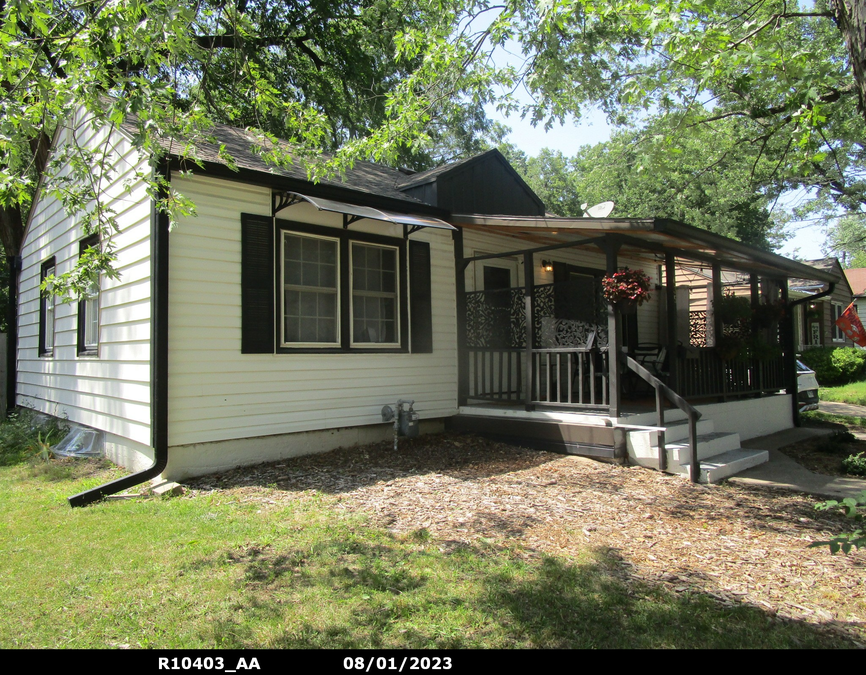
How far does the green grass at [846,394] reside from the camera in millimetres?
15609

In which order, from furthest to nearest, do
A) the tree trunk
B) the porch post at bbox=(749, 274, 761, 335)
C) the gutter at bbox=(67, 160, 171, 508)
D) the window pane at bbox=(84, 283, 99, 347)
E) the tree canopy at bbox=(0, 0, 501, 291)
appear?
1. the porch post at bbox=(749, 274, 761, 335)
2. the window pane at bbox=(84, 283, 99, 347)
3. the gutter at bbox=(67, 160, 171, 508)
4. the tree canopy at bbox=(0, 0, 501, 291)
5. the tree trunk

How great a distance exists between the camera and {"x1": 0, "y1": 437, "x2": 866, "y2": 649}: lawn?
2812mm

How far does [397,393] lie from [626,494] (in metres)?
3.35

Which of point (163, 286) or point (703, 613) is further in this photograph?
point (163, 286)

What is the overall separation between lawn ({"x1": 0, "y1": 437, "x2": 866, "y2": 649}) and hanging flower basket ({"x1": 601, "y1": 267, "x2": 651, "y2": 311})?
6.47ft

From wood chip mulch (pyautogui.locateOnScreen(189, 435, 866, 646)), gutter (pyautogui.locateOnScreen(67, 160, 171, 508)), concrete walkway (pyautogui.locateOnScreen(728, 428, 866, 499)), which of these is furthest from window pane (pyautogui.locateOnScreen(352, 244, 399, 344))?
concrete walkway (pyautogui.locateOnScreen(728, 428, 866, 499))

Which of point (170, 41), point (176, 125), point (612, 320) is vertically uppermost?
point (170, 41)

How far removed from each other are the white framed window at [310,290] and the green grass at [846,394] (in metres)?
15.0

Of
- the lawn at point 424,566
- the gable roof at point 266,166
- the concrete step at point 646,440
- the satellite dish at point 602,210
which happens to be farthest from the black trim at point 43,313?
the concrete step at point 646,440

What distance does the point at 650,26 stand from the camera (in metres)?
5.05

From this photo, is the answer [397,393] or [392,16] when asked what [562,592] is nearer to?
[397,393]

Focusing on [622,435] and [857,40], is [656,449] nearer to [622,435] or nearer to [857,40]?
[622,435]

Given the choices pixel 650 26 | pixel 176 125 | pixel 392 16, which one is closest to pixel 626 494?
pixel 650 26

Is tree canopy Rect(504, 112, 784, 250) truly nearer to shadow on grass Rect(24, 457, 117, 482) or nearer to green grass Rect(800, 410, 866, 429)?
green grass Rect(800, 410, 866, 429)
